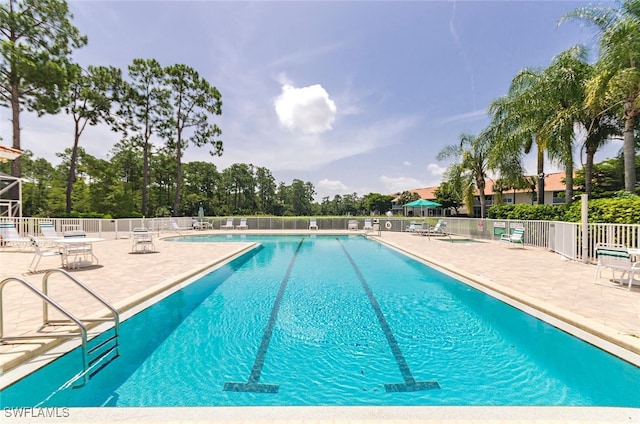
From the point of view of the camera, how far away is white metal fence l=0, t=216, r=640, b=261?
8.02 meters

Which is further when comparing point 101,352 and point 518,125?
point 518,125

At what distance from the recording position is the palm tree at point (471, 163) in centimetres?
2012

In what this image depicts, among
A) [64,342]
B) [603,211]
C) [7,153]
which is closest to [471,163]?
[603,211]

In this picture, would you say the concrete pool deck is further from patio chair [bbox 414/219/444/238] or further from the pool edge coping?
patio chair [bbox 414/219/444/238]

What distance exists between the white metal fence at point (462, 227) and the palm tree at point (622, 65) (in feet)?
11.3

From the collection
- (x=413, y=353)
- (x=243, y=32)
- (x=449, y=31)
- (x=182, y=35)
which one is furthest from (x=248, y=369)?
(x=449, y=31)

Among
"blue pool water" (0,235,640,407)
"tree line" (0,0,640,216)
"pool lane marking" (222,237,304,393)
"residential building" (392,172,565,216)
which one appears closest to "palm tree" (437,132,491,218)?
"tree line" (0,0,640,216)

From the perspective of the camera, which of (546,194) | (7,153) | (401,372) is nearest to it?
(401,372)

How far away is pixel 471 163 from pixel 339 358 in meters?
21.5

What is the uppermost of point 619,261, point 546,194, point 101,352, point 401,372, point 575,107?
point 575,107

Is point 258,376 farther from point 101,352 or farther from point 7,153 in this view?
point 7,153

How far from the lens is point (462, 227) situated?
16.8 meters

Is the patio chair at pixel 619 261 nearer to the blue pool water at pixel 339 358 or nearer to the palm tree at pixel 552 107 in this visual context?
the blue pool water at pixel 339 358

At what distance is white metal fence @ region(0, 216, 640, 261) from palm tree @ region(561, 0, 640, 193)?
11.3ft
